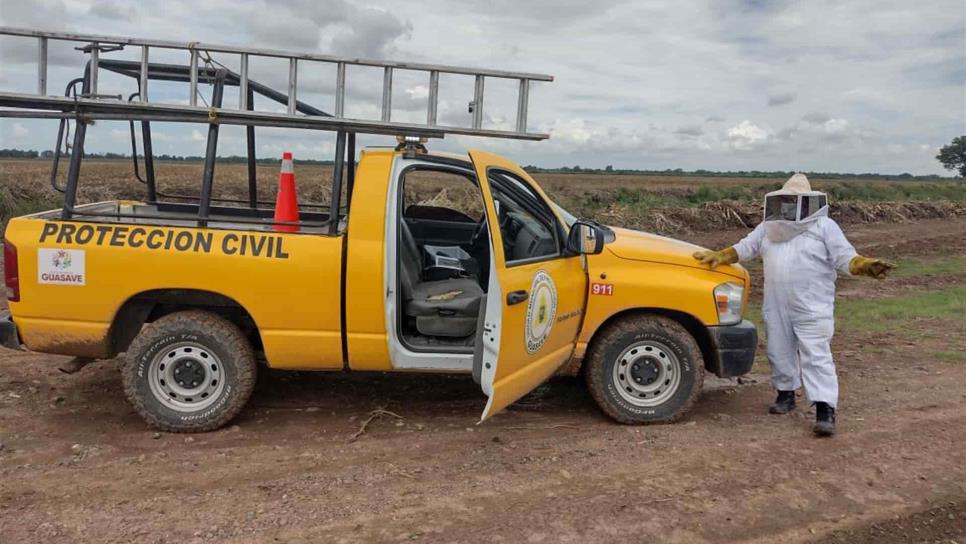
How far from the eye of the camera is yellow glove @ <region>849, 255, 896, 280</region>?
5152 millimetres

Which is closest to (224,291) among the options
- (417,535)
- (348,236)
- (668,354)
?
(348,236)

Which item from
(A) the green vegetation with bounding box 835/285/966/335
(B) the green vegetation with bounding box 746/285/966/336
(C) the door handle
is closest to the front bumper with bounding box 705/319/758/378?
(C) the door handle

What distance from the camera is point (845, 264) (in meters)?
5.33

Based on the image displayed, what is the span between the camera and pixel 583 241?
5.19 m

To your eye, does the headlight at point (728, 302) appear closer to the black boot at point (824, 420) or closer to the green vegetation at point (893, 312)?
the black boot at point (824, 420)

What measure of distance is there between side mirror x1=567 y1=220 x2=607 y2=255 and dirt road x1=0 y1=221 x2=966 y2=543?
1.28m

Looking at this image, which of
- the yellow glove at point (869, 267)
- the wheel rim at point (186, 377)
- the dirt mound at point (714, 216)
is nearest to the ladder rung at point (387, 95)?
the wheel rim at point (186, 377)

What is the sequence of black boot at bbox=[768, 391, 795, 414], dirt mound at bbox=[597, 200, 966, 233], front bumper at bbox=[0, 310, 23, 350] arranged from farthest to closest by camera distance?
dirt mound at bbox=[597, 200, 966, 233]
black boot at bbox=[768, 391, 795, 414]
front bumper at bbox=[0, 310, 23, 350]

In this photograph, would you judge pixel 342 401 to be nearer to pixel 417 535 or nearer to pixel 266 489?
pixel 266 489

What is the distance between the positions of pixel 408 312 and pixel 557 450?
4.58ft

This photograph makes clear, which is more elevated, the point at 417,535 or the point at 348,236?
the point at 348,236

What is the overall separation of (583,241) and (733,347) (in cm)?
136

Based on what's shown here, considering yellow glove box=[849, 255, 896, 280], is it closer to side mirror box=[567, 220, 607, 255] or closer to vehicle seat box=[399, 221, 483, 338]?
side mirror box=[567, 220, 607, 255]

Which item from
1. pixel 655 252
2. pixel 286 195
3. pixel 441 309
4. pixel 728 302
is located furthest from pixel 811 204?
pixel 286 195
